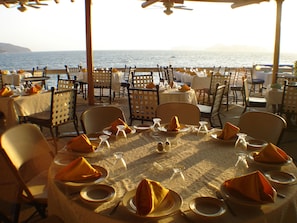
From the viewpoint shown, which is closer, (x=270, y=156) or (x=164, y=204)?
(x=164, y=204)

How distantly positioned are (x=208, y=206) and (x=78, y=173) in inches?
25.7

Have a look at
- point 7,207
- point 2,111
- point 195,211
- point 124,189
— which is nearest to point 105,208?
point 124,189

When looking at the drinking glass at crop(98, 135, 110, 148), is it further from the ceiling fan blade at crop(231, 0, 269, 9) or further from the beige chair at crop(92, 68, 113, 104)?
the ceiling fan blade at crop(231, 0, 269, 9)

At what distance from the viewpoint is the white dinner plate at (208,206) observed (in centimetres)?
114

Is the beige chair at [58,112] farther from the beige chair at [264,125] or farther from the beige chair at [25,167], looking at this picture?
the beige chair at [264,125]

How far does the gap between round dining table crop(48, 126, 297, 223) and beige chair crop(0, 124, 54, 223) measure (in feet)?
1.08

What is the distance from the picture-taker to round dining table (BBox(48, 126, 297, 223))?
1149 mm

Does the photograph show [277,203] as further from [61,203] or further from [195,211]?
[61,203]

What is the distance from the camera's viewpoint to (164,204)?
118 centimetres

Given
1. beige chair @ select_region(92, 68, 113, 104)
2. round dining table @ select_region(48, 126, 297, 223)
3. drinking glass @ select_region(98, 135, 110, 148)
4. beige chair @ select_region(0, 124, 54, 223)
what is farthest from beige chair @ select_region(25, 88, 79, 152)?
beige chair @ select_region(92, 68, 113, 104)

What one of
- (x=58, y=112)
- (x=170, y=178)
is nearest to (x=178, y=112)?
(x=170, y=178)

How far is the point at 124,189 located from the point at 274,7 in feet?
23.1

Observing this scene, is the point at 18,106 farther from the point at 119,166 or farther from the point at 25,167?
the point at 119,166

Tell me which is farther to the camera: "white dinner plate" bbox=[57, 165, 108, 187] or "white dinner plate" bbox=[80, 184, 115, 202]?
"white dinner plate" bbox=[57, 165, 108, 187]
